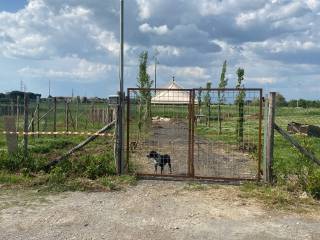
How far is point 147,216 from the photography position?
8469 millimetres

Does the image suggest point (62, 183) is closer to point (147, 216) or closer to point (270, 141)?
point (147, 216)

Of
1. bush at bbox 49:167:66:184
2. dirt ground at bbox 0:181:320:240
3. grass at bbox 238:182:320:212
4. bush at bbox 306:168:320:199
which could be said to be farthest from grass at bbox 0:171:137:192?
bush at bbox 306:168:320:199

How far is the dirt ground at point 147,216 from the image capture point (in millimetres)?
7523

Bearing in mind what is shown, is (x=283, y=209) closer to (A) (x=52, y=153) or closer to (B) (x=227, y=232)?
(B) (x=227, y=232)

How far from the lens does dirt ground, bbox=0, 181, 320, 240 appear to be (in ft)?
24.7

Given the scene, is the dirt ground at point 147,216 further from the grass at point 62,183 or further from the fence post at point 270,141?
the fence post at point 270,141

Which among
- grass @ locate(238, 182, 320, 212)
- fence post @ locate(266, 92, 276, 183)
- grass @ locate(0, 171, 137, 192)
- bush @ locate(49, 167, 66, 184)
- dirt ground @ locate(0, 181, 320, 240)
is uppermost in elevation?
Result: fence post @ locate(266, 92, 276, 183)

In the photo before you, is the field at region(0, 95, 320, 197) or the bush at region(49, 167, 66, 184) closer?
the bush at region(49, 167, 66, 184)

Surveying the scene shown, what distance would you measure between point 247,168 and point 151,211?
5.97m

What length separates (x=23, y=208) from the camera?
892 centimetres

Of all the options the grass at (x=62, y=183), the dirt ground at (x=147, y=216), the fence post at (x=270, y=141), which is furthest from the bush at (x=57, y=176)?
the fence post at (x=270, y=141)

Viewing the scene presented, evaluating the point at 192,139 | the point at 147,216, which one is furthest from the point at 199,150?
the point at 147,216

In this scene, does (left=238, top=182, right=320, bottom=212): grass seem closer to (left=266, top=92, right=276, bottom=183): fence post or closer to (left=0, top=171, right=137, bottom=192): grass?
(left=266, top=92, right=276, bottom=183): fence post

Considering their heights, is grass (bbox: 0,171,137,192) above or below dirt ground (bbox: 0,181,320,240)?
above
